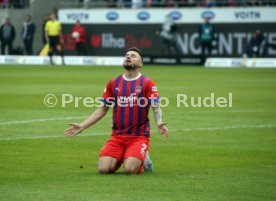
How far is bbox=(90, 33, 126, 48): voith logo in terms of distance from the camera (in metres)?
47.3

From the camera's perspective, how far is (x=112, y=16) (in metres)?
47.3

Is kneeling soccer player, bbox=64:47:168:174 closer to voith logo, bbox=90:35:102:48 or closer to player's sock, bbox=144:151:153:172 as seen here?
player's sock, bbox=144:151:153:172

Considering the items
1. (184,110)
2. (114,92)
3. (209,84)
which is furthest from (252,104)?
(114,92)

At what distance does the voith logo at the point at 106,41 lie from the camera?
4728 centimetres

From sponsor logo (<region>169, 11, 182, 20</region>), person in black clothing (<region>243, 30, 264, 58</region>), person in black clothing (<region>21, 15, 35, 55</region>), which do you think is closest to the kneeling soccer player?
person in black clothing (<region>243, 30, 264, 58</region>)

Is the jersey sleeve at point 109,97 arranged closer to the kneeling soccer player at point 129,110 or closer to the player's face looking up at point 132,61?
the kneeling soccer player at point 129,110

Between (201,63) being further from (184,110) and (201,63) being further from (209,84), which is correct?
(184,110)

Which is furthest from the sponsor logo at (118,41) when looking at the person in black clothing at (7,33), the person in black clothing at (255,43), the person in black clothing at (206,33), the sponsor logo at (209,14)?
the person in black clothing at (255,43)

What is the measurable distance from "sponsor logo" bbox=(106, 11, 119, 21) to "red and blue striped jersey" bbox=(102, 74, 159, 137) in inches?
1393

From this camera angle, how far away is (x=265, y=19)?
43500mm

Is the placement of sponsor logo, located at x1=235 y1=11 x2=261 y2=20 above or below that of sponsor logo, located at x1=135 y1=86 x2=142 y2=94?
below

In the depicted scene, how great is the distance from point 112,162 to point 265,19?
32.8m

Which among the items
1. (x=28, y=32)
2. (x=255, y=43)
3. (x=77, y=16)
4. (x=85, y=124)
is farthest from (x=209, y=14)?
(x=85, y=124)

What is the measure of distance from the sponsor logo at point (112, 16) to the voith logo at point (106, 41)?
89 centimetres
